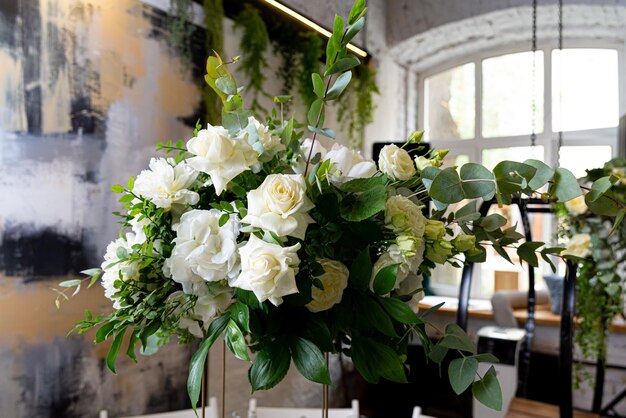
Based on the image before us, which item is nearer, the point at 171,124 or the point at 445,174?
the point at 445,174

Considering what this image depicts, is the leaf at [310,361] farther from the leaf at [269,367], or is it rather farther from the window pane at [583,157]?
the window pane at [583,157]

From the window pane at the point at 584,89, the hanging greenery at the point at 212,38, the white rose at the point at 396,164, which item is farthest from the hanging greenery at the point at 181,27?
the window pane at the point at 584,89

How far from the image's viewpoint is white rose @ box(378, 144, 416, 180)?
29.1 inches

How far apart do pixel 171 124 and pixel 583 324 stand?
2.43 metres

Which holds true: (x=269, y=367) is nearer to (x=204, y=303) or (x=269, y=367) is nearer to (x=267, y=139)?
(x=204, y=303)

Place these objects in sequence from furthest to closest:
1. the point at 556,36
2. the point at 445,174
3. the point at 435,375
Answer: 1. the point at 556,36
2. the point at 435,375
3. the point at 445,174

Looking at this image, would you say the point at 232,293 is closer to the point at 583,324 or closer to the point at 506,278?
the point at 583,324

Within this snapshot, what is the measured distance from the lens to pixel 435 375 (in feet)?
13.6

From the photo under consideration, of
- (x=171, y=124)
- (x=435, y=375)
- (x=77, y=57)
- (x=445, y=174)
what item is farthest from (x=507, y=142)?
(x=445, y=174)

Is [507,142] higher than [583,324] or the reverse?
higher

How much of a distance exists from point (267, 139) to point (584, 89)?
4449 mm

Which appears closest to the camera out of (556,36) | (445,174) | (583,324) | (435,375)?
(445,174)

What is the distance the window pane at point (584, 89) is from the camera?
4.36 m

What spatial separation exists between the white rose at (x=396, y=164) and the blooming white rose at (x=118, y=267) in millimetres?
351
